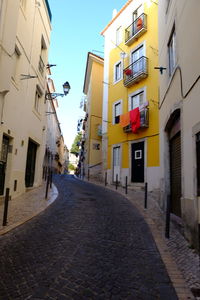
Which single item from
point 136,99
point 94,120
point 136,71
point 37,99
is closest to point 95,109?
point 94,120

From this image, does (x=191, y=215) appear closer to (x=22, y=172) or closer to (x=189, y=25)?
(x=189, y=25)

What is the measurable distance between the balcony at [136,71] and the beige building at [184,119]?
7.91m

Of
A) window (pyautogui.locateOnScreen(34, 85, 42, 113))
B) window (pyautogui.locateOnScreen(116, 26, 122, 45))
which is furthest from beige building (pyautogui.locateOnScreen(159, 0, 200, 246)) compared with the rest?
window (pyautogui.locateOnScreen(116, 26, 122, 45))

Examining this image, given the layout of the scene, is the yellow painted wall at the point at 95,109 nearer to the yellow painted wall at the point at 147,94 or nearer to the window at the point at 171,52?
the yellow painted wall at the point at 147,94

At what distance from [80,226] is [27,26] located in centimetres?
948

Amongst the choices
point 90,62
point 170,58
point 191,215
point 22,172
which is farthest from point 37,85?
point 90,62

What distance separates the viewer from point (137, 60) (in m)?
17.7

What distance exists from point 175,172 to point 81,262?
4952mm

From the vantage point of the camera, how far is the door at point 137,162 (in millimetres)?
16734

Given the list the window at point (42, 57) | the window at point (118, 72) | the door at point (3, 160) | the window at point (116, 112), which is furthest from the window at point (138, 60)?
the door at point (3, 160)

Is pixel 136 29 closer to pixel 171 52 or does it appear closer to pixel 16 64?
pixel 171 52

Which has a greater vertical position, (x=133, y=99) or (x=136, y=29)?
(x=136, y=29)

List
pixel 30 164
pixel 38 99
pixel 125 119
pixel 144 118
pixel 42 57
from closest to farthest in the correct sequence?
1. pixel 30 164
2. pixel 38 99
3. pixel 42 57
4. pixel 144 118
5. pixel 125 119

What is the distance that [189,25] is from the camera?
6305mm
